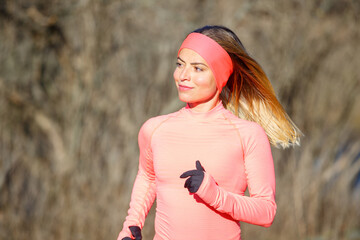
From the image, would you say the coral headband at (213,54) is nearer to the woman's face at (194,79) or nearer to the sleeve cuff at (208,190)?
the woman's face at (194,79)

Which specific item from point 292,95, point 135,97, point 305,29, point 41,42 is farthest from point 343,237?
point 41,42

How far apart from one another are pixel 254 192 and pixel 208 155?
218mm

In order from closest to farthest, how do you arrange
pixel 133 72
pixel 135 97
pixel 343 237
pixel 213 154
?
pixel 213 154 < pixel 343 237 < pixel 135 97 < pixel 133 72

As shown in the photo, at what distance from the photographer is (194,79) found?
1.97m

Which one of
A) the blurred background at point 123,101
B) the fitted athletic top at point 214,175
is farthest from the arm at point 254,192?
the blurred background at point 123,101

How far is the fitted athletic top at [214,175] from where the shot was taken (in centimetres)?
188

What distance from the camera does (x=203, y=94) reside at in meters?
2.00

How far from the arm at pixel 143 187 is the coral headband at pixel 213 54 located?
0.35 metres

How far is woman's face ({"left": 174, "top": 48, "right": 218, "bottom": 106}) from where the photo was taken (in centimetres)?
198

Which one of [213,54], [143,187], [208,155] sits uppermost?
[213,54]

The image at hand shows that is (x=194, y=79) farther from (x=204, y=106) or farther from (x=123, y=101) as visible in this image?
(x=123, y=101)

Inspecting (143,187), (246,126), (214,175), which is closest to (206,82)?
(246,126)

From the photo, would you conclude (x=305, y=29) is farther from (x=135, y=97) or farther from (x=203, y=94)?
(x=203, y=94)

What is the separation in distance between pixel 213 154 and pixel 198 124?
153mm
